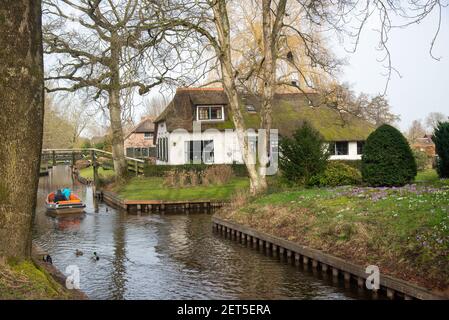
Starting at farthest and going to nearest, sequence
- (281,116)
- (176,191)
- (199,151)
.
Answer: (281,116) → (199,151) → (176,191)

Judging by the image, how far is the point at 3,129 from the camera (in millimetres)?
8109

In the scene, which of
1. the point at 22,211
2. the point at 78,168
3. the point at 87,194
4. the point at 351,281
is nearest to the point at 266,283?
the point at 351,281

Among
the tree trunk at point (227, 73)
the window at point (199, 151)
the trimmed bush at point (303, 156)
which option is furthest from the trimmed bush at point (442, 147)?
the window at point (199, 151)

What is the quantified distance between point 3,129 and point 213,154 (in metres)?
34.0

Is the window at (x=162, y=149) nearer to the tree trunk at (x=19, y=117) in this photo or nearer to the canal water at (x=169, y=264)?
the canal water at (x=169, y=264)

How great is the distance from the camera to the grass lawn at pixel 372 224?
10516 mm

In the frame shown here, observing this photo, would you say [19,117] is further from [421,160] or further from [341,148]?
[341,148]

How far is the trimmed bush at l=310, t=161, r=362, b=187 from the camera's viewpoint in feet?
74.3

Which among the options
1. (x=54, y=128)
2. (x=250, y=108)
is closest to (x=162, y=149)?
(x=250, y=108)

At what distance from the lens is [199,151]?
41812mm

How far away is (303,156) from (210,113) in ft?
67.7

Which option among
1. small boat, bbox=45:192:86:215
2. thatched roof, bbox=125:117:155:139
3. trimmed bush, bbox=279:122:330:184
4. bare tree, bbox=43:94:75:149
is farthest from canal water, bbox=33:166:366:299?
Answer: thatched roof, bbox=125:117:155:139

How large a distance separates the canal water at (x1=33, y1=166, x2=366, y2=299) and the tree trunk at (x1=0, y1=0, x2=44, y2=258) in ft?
12.7

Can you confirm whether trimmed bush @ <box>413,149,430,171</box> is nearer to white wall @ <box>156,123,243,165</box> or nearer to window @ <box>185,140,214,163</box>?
white wall @ <box>156,123,243,165</box>
